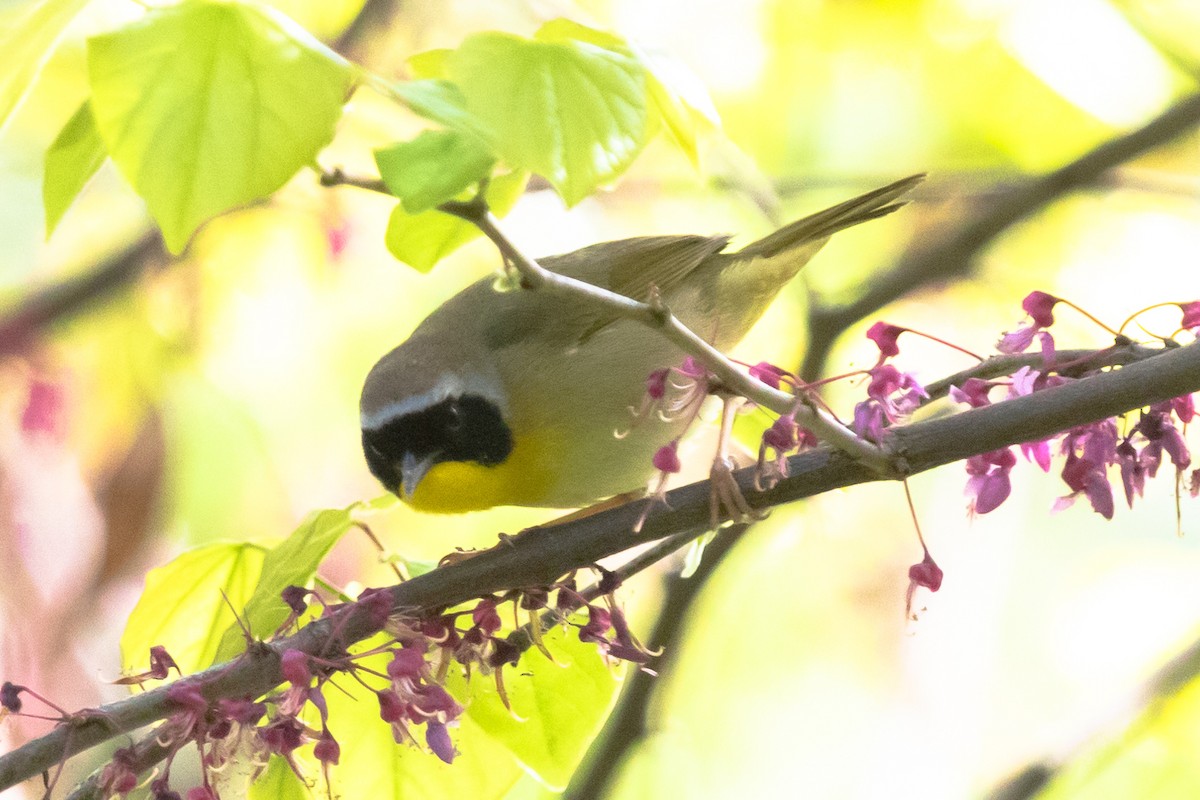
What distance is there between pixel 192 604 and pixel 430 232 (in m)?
0.76

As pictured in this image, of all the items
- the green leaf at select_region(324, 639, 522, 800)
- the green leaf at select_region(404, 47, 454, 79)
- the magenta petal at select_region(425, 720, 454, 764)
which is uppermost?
the green leaf at select_region(404, 47, 454, 79)

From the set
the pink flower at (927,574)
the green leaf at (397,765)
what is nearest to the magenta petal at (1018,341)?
the pink flower at (927,574)

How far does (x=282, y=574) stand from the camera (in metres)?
1.56

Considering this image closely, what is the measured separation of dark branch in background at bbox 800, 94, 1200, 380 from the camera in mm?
2572

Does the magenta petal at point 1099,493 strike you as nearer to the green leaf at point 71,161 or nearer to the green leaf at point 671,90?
the green leaf at point 671,90

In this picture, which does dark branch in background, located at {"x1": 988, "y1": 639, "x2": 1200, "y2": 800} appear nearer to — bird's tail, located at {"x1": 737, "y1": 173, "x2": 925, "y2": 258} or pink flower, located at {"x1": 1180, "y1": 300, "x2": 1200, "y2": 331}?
bird's tail, located at {"x1": 737, "y1": 173, "x2": 925, "y2": 258}

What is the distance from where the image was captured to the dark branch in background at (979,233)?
101 inches

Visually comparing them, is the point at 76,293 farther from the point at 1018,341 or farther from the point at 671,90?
the point at 1018,341

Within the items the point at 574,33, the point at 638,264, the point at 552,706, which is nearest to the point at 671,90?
the point at 574,33

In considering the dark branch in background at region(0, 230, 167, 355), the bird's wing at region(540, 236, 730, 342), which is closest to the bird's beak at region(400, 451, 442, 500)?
the bird's wing at region(540, 236, 730, 342)

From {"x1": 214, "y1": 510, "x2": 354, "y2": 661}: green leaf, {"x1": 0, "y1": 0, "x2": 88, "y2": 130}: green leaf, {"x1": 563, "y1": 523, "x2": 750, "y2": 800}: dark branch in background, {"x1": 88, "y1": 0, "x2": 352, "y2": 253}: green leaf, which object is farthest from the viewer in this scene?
{"x1": 563, "y1": 523, "x2": 750, "y2": 800}: dark branch in background

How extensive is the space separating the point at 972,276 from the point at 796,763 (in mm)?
1694

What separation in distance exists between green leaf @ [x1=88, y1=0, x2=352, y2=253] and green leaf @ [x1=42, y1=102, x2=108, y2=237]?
0.16m

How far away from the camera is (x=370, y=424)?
97.7 inches
